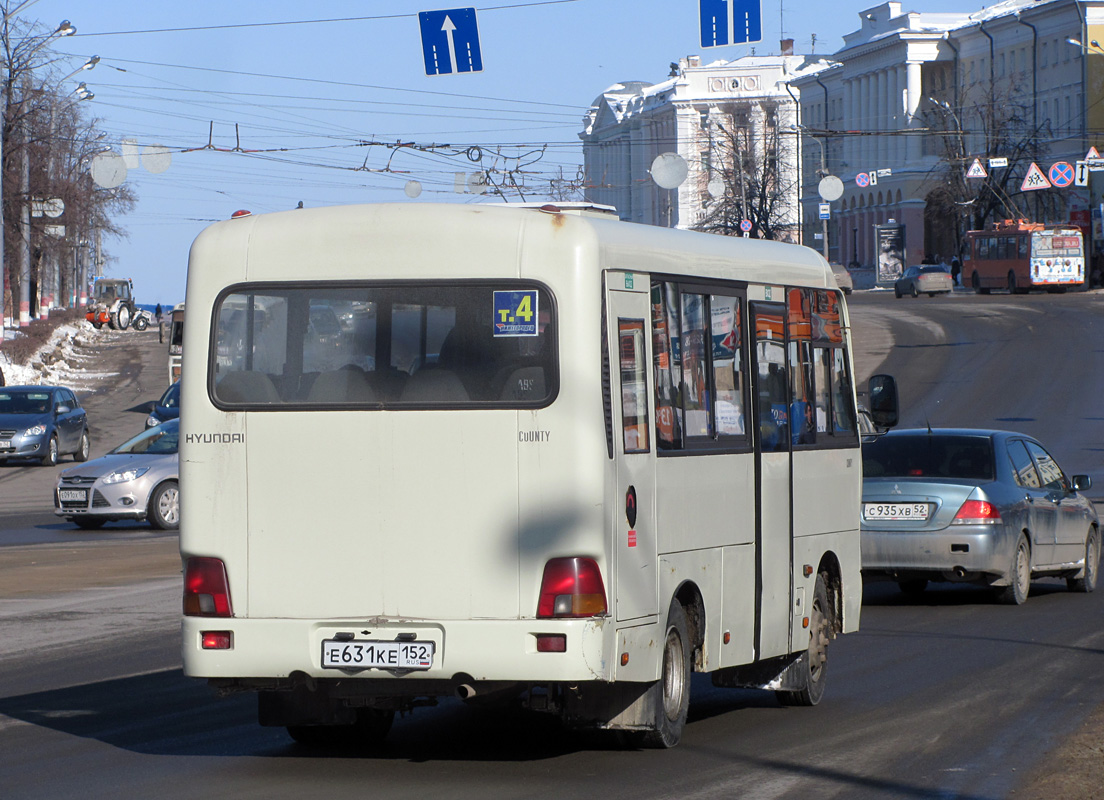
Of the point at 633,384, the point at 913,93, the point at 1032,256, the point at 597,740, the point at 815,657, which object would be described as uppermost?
the point at 913,93

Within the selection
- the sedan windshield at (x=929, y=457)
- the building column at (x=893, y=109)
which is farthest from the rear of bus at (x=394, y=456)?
the building column at (x=893, y=109)

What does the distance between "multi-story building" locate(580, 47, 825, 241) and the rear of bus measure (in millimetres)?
94397

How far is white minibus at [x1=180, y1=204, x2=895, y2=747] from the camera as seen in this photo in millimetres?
7836

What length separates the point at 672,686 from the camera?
28.6ft

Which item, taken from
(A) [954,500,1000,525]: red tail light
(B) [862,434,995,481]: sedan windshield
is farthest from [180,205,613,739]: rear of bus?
(B) [862,434,995,481]: sedan windshield

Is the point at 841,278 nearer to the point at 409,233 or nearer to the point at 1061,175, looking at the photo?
the point at 409,233

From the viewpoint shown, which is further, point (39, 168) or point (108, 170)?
point (39, 168)

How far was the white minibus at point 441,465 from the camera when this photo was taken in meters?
7.84

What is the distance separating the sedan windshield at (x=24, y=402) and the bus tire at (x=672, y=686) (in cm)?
2849

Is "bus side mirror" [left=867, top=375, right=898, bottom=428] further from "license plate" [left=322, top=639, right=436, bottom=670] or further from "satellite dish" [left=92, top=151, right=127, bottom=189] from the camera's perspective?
"satellite dish" [left=92, top=151, right=127, bottom=189]

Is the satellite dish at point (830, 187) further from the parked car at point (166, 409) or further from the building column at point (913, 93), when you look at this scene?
the building column at point (913, 93)

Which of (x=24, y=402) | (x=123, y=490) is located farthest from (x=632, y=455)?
(x=24, y=402)

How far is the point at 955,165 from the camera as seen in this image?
96125mm

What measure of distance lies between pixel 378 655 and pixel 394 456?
83cm
